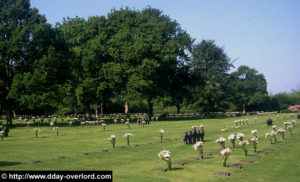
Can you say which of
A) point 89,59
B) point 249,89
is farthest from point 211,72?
point 89,59

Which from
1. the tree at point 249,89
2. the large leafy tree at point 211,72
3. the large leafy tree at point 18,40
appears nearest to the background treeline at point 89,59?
the large leafy tree at point 18,40

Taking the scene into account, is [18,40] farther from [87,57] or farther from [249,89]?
[249,89]

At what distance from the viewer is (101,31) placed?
59.3 meters

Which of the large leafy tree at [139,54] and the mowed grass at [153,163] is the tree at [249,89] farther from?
the mowed grass at [153,163]

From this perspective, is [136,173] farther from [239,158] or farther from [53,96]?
[53,96]

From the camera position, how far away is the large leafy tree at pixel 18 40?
47000mm

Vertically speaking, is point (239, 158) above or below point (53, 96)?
below

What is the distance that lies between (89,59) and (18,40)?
1294 cm

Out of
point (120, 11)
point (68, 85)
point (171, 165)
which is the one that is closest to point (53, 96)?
point (68, 85)

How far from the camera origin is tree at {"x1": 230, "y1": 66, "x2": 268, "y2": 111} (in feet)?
333

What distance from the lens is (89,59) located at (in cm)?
5566

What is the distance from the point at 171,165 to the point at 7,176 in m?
7.44

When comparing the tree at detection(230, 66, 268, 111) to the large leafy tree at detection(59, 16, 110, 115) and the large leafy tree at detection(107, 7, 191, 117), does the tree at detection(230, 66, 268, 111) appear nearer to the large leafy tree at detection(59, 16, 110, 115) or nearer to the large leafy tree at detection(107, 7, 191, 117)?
the large leafy tree at detection(107, 7, 191, 117)

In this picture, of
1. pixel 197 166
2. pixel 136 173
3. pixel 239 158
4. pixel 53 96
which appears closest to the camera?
pixel 136 173
